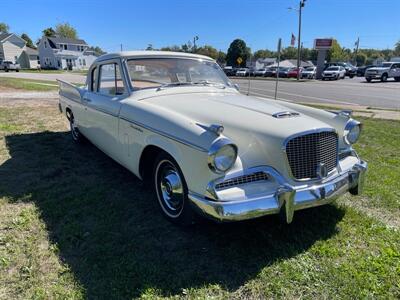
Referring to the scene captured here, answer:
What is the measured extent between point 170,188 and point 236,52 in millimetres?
75244

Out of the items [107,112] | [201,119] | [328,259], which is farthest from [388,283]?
[107,112]

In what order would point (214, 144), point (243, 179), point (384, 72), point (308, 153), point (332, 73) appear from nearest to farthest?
point (214, 144), point (243, 179), point (308, 153), point (384, 72), point (332, 73)

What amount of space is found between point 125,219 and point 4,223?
1.25m

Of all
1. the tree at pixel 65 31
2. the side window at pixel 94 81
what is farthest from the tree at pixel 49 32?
the side window at pixel 94 81

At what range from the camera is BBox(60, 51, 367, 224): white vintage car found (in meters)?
2.82

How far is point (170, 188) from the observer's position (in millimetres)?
3375

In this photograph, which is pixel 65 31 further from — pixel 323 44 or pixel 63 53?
pixel 323 44

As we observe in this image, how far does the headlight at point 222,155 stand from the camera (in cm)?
272

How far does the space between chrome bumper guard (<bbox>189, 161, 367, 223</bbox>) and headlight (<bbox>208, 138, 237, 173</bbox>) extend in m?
0.29

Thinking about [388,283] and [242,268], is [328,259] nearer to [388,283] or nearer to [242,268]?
[388,283]

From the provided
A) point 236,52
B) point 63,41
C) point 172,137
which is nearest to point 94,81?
point 172,137

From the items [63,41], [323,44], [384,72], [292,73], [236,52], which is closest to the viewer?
[384,72]

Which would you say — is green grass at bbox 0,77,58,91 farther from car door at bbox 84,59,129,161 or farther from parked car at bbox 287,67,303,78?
parked car at bbox 287,67,303,78

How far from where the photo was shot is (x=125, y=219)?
366 cm
